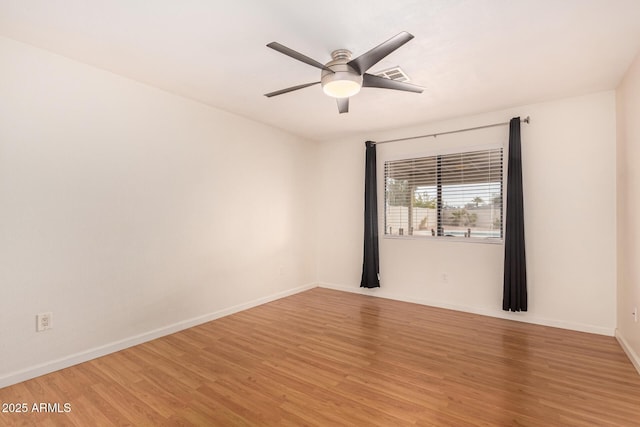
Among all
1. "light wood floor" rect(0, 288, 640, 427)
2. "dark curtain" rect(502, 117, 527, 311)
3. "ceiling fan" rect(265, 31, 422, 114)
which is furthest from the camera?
"dark curtain" rect(502, 117, 527, 311)

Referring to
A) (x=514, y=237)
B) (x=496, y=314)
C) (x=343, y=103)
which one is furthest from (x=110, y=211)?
(x=496, y=314)

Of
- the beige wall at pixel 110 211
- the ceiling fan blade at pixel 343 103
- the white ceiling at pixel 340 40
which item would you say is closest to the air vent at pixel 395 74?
the white ceiling at pixel 340 40

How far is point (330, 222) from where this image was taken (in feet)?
18.1

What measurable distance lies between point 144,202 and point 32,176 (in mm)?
880

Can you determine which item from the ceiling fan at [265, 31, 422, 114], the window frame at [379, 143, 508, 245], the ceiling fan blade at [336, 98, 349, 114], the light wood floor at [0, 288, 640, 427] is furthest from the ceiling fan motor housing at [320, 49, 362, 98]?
the window frame at [379, 143, 508, 245]

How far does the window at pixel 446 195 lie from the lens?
4039 millimetres

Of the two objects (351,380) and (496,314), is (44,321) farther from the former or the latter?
(496,314)

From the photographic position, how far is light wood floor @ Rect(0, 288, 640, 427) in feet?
6.51

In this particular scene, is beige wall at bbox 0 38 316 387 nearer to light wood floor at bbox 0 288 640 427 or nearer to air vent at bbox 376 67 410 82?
light wood floor at bbox 0 288 640 427

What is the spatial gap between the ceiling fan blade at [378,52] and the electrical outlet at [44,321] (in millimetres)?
3107

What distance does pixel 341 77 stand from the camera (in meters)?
2.35

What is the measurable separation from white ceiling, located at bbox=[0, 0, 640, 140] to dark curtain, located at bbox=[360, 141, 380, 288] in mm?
1498

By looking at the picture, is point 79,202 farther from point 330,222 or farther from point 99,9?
point 330,222

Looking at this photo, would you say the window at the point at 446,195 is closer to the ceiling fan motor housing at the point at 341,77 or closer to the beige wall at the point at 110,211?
the beige wall at the point at 110,211
